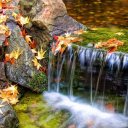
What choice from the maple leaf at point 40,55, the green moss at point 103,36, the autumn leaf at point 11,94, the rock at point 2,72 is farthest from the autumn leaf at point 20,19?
the autumn leaf at point 11,94

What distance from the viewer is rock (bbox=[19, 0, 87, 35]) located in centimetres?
684

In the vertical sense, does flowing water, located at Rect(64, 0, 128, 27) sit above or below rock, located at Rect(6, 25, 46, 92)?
above

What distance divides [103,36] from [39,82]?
1.40 meters

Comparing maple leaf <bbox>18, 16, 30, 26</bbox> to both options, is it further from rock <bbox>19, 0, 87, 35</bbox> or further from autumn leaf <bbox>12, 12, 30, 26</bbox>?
rock <bbox>19, 0, 87, 35</bbox>

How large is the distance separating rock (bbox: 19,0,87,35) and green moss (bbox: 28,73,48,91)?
813 millimetres

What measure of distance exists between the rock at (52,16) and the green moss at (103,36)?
34cm

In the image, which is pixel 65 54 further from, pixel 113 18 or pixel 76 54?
pixel 113 18

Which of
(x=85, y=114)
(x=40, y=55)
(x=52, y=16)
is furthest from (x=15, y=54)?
(x=85, y=114)

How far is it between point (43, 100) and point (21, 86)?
45 centimetres

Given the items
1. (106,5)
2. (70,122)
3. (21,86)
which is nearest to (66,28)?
(21,86)

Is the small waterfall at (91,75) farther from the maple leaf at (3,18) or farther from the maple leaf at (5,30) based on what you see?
the maple leaf at (3,18)

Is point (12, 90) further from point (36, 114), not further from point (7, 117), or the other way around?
point (7, 117)

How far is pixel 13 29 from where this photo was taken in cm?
657

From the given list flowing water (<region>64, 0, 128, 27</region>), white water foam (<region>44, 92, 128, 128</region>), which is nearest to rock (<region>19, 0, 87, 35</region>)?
flowing water (<region>64, 0, 128, 27</region>)
